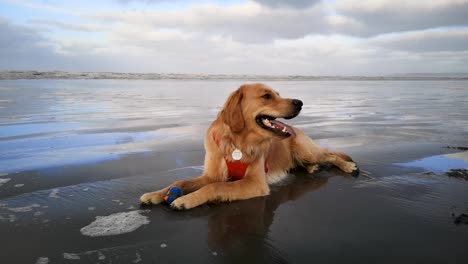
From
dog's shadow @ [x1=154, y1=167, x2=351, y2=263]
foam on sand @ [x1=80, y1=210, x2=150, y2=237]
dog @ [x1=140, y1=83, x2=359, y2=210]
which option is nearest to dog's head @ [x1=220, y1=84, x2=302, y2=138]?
dog @ [x1=140, y1=83, x2=359, y2=210]

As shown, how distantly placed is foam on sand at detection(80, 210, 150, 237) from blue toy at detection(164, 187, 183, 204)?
11.4 inches

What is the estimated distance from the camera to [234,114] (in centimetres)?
396

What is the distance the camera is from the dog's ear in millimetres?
3941

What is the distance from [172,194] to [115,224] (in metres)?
0.65

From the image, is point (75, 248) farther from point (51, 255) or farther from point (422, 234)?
point (422, 234)

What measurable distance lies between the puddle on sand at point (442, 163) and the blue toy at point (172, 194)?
310 cm

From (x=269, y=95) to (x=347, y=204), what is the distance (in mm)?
1430

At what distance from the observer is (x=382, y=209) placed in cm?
326

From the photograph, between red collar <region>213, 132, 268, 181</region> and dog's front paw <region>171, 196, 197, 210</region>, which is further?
red collar <region>213, 132, 268, 181</region>

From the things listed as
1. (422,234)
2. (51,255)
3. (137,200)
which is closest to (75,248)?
(51,255)

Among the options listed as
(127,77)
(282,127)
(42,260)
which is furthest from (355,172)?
(127,77)

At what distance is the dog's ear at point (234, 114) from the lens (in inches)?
155

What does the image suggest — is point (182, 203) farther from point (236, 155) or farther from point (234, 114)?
point (234, 114)

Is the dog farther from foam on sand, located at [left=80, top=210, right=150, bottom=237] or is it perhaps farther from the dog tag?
foam on sand, located at [left=80, top=210, right=150, bottom=237]
